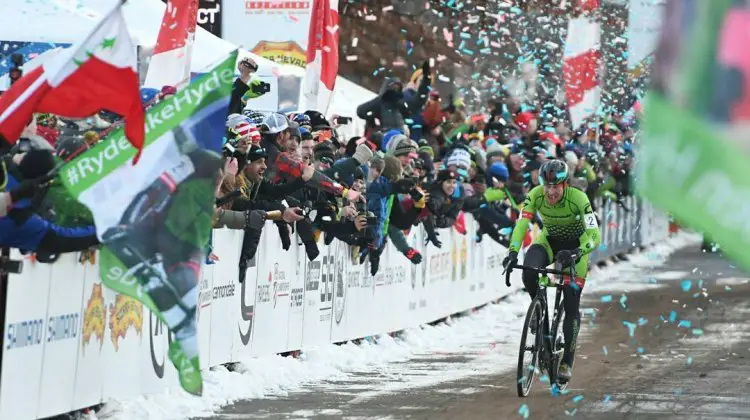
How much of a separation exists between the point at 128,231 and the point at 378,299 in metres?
9.06

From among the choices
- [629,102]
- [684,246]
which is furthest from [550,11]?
[684,246]

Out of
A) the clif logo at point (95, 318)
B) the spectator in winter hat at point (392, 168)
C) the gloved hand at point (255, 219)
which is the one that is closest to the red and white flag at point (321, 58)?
the spectator in winter hat at point (392, 168)

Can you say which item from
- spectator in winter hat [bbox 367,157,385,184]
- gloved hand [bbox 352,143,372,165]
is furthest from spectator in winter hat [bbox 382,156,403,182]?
gloved hand [bbox 352,143,372,165]

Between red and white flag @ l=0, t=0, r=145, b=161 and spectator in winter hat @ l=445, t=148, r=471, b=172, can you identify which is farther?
spectator in winter hat @ l=445, t=148, r=471, b=172

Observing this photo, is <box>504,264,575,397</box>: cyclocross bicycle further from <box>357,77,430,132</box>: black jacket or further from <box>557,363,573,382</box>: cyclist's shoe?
<box>357,77,430,132</box>: black jacket

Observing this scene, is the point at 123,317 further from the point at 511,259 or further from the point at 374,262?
the point at 374,262

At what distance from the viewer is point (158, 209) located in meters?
7.49

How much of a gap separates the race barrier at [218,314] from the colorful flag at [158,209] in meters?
0.62

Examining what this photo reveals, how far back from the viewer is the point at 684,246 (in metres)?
42.1

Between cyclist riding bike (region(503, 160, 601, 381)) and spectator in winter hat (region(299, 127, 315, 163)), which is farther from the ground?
spectator in winter hat (region(299, 127, 315, 163))

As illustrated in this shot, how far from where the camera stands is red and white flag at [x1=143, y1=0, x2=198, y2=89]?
12609 mm

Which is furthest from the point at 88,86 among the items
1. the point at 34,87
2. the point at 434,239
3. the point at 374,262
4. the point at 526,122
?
the point at 526,122

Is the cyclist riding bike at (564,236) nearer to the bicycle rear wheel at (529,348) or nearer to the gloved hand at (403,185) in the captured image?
the bicycle rear wheel at (529,348)

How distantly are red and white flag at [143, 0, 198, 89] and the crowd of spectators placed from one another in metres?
0.78
